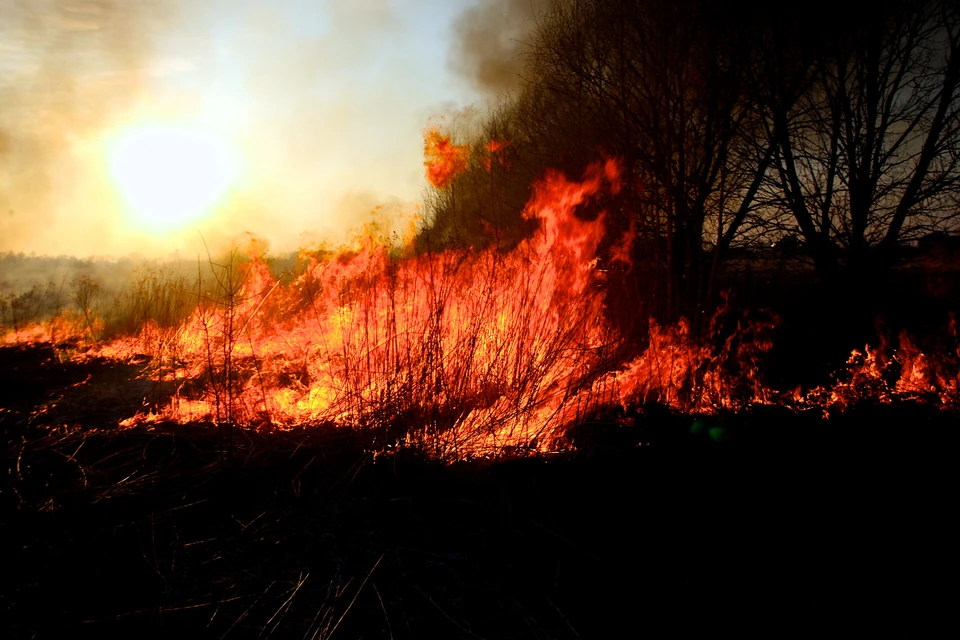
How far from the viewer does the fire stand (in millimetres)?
16708

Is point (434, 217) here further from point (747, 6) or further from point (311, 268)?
point (311, 268)

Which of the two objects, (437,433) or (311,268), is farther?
(311,268)

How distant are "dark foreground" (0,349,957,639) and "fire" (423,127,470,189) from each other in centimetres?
1312

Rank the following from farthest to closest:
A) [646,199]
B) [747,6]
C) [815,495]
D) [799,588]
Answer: [646,199]
[747,6]
[815,495]
[799,588]

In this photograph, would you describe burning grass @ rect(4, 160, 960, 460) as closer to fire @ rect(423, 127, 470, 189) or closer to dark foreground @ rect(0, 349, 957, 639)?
dark foreground @ rect(0, 349, 957, 639)

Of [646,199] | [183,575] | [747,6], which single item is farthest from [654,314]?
[183,575]

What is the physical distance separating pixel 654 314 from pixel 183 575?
731 centimetres

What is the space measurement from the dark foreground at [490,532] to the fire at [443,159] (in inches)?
516

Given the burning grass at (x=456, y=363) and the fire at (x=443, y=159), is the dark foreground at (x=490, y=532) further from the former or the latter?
the fire at (x=443, y=159)

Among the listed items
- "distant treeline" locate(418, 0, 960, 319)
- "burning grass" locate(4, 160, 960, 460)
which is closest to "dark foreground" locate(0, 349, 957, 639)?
"burning grass" locate(4, 160, 960, 460)

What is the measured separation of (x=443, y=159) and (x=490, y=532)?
15894 millimetres

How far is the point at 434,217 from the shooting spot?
2362 centimetres

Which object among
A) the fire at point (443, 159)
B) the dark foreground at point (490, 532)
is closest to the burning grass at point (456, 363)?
the dark foreground at point (490, 532)

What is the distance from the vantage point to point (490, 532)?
144 inches
